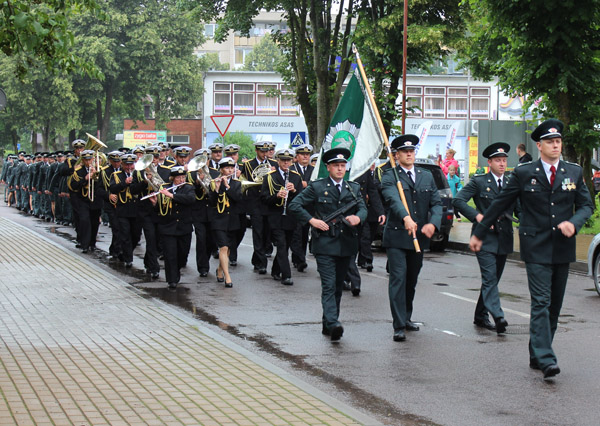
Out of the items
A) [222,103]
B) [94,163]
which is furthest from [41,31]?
[222,103]

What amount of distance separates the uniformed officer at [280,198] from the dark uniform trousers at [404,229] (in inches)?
176

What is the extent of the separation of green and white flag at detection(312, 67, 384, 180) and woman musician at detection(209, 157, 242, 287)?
2.90m

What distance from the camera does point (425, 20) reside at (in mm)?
28344

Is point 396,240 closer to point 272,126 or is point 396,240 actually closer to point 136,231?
point 136,231

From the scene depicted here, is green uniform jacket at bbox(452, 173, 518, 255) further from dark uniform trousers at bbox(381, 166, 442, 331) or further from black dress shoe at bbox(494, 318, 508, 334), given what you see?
→ black dress shoe at bbox(494, 318, 508, 334)

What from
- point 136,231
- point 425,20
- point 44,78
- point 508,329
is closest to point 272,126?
point 44,78

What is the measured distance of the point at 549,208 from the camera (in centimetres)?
788

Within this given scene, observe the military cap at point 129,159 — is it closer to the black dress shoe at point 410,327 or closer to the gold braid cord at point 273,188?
the gold braid cord at point 273,188

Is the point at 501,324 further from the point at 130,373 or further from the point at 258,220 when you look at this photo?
the point at 258,220

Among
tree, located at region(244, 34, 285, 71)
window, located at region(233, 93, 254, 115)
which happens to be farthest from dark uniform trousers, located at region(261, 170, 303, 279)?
tree, located at region(244, 34, 285, 71)

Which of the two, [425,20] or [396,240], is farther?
[425,20]

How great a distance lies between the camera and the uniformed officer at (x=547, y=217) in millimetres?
7840

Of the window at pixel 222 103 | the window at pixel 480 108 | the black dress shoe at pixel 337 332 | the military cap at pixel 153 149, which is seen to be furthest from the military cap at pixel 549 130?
the window at pixel 480 108

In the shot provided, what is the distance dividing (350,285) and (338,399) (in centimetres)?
593
